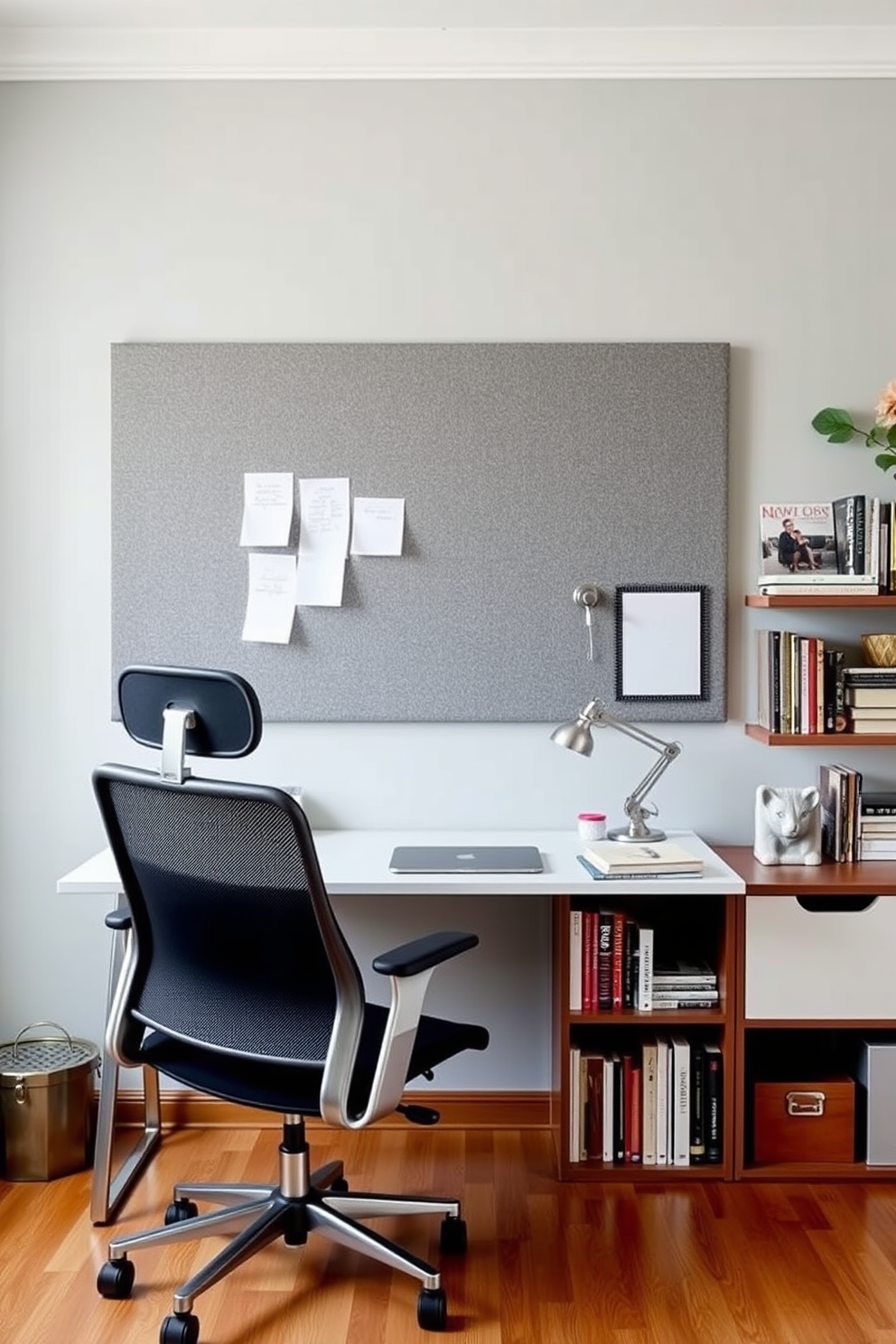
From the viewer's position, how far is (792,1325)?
7.19ft

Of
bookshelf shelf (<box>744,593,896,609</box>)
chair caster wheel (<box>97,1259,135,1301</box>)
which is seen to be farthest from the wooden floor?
bookshelf shelf (<box>744,593,896,609</box>)

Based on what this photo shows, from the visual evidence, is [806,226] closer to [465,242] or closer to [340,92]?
[465,242]

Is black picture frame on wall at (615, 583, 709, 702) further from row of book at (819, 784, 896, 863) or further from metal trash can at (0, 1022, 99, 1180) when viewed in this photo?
metal trash can at (0, 1022, 99, 1180)

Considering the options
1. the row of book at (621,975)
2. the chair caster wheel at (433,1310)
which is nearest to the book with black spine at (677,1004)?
the row of book at (621,975)

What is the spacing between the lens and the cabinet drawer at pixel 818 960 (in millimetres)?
2736

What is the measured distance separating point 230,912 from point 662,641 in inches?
55.1

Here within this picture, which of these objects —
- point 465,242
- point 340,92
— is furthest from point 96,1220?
point 340,92

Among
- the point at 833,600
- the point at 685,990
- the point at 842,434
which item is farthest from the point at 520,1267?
the point at 842,434

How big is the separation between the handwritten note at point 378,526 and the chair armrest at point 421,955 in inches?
44.4

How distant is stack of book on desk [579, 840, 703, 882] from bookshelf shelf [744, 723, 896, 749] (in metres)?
0.35

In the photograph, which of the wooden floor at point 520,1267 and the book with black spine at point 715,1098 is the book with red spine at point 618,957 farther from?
the wooden floor at point 520,1267

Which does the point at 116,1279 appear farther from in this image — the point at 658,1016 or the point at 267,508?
the point at 267,508

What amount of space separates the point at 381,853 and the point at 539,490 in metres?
0.94

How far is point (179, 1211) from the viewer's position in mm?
2482
